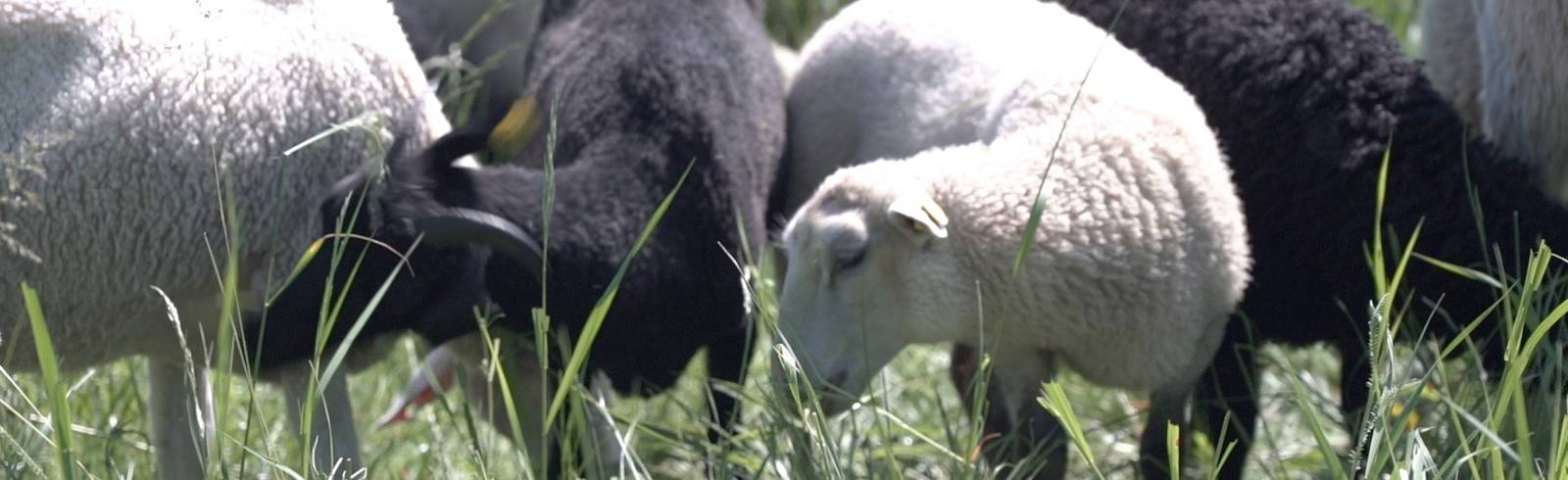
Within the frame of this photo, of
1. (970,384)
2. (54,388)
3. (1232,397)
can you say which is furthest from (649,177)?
(54,388)

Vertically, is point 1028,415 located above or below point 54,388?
below

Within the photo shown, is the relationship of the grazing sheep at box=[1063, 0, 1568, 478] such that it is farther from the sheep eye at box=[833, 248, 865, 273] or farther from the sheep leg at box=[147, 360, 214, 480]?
the sheep leg at box=[147, 360, 214, 480]

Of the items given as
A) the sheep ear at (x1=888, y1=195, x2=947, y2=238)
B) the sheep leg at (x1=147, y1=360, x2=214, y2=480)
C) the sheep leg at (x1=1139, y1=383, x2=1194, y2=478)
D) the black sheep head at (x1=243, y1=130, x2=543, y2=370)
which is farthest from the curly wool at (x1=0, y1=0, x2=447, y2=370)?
the sheep leg at (x1=1139, y1=383, x2=1194, y2=478)

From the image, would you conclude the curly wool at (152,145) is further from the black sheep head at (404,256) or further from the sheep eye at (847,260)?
the sheep eye at (847,260)

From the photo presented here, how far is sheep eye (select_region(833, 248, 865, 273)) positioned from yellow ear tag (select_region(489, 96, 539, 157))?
61cm

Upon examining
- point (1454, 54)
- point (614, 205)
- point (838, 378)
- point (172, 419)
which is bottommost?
point (172, 419)

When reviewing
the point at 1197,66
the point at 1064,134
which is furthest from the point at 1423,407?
the point at 1064,134

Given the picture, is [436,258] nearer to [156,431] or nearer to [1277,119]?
[156,431]

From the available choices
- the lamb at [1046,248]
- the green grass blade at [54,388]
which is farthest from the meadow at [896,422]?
the lamb at [1046,248]

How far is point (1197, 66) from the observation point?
3.75 m

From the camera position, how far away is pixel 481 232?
3.16 m

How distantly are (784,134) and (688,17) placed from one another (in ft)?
1.15

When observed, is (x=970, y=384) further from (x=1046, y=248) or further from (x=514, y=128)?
(x=514, y=128)

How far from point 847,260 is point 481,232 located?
63 cm
